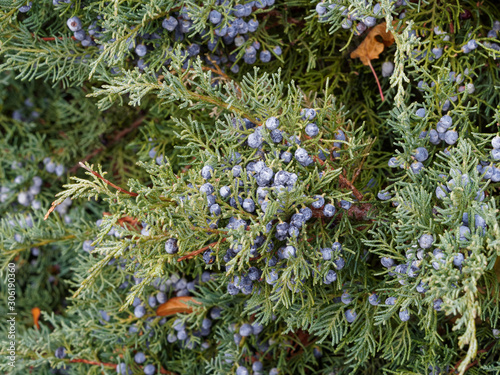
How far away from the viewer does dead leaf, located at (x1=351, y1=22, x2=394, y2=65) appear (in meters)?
0.90

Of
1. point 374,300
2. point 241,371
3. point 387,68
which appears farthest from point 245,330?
point 387,68

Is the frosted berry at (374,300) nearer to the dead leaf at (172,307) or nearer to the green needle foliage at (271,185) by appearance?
the green needle foliage at (271,185)

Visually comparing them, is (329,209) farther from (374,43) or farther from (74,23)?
(74,23)

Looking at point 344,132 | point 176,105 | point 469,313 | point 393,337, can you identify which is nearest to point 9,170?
point 176,105

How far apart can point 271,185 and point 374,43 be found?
0.41 metres

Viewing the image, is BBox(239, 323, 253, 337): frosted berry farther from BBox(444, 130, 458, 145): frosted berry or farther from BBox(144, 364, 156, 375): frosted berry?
BBox(444, 130, 458, 145): frosted berry

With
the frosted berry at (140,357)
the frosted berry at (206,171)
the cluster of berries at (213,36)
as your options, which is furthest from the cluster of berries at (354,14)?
the frosted berry at (140,357)

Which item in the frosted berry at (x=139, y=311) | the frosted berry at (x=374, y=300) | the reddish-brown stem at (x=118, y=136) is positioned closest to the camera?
the frosted berry at (x=374, y=300)

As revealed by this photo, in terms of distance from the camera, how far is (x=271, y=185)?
71 cm

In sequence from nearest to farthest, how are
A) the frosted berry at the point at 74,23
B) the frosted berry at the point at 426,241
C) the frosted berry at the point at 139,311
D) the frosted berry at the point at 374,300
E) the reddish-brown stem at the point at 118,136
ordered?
the frosted berry at the point at 426,241
the frosted berry at the point at 374,300
the frosted berry at the point at 74,23
the frosted berry at the point at 139,311
the reddish-brown stem at the point at 118,136

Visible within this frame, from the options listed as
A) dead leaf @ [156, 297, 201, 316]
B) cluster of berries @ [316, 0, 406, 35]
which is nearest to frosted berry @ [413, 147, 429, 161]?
cluster of berries @ [316, 0, 406, 35]

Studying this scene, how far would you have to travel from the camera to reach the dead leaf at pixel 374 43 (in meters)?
0.90

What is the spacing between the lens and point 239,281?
2.45ft

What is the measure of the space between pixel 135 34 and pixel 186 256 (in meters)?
0.44
